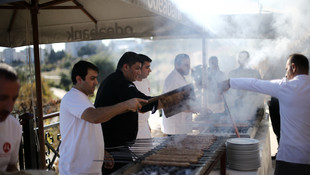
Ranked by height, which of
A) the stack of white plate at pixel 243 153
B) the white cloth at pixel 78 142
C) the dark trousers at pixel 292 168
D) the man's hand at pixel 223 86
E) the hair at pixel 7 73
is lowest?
the dark trousers at pixel 292 168

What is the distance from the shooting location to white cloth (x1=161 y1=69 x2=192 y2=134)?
497cm

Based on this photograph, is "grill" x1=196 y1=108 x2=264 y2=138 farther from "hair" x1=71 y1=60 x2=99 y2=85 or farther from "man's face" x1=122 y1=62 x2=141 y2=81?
"hair" x1=71 y1=60 x2=99 y2=85

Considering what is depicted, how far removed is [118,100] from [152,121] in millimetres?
7445

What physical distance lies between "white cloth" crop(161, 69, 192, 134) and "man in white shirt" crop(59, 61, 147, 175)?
2.48 m

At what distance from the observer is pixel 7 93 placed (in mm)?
1556

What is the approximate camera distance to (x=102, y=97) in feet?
9.68

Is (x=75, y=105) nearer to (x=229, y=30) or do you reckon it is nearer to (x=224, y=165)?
(x=224, y=165)

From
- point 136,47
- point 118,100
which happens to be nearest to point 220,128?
point 118,100

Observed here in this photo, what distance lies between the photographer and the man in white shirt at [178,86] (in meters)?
5.01

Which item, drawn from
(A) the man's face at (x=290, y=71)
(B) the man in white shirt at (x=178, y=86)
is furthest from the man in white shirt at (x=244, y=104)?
(A) the man's face at (x=290, y=71)

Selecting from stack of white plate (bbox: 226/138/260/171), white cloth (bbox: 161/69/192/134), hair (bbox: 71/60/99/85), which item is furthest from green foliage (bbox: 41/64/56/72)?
stack of white plate (bbox: 226/138/260/171)

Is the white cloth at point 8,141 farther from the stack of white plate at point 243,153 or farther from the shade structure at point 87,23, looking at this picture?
the shade structure at point 87,23

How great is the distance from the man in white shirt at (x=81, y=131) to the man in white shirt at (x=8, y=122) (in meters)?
0.64

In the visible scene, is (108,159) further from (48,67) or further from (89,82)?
(48,67)
